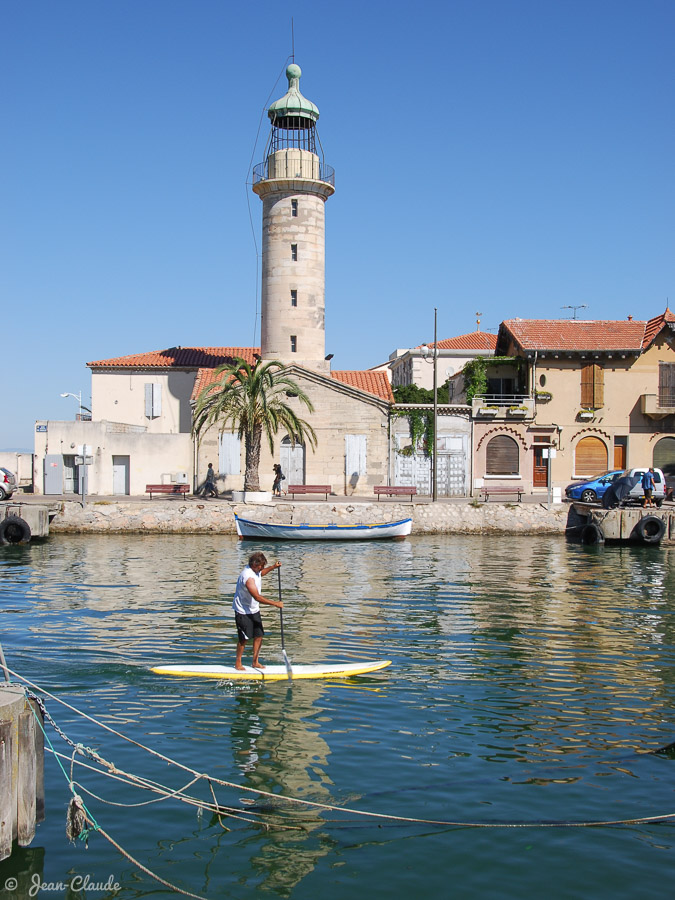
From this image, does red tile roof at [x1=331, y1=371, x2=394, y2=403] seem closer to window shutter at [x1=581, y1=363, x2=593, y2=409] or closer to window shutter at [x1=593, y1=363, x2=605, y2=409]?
window shutter at [x1=581, y1=363, x2=593, y2=409]

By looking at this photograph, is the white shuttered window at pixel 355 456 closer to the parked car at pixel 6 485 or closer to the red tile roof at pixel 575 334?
the red tile roof at pixel 575 334

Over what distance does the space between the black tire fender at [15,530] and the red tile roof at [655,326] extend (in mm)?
34237

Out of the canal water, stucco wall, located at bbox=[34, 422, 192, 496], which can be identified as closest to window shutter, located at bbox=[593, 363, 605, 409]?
stucco wall, located at bbox=[34, 422, 192, 496]

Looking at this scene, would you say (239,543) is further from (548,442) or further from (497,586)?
(548,442)

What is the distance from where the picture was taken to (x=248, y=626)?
13930 millimetres

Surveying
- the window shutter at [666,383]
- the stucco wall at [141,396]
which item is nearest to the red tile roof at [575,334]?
the window shutter at [666,383]

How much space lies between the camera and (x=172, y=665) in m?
14.2

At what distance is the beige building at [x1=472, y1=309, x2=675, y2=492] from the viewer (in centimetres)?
4747

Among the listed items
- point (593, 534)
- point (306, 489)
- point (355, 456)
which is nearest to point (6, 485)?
point (306, 489)

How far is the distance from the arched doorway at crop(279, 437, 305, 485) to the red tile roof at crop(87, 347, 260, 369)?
8166 millimetres

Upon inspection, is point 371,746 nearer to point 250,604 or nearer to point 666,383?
point 250,604

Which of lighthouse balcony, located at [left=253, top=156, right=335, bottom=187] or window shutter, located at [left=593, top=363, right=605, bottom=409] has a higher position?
lighthouse balcony, located at [left=253, top=156, right=335, bottom=187]

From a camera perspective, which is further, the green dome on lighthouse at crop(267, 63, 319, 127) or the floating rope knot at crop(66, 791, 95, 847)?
the green dome on lighthouse at crop(267, 63, 319, 127)

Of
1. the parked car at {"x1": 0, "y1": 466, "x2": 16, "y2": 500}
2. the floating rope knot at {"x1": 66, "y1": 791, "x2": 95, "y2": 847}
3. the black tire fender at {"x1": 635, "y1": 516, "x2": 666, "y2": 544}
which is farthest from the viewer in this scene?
the parked car at {"x1": 0, "y1": 466, "x2": 16, "y2": 500}
